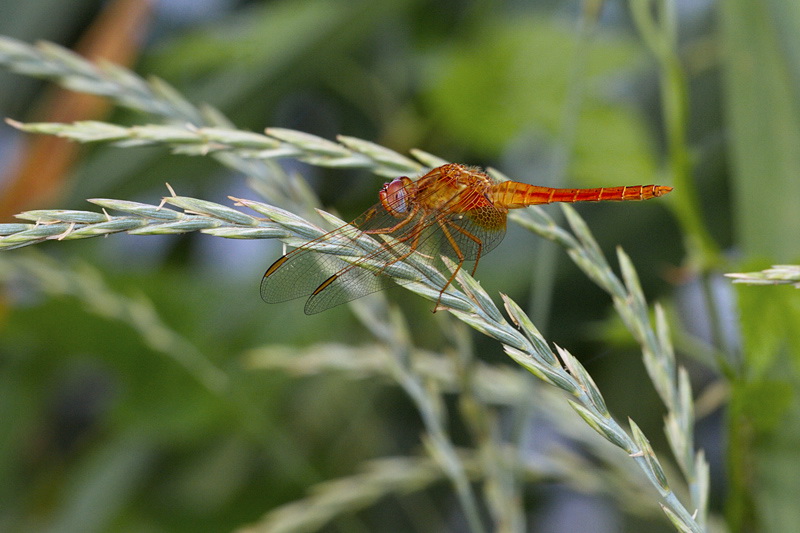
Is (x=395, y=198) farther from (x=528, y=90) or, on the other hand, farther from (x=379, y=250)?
(x=528, y=90)

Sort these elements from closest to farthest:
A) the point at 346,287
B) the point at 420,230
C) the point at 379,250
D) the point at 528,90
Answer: the point at 379,250 → the point at 346,287 → the point at 420,230 → the point at 528,90

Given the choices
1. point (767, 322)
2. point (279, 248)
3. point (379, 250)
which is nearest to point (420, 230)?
point (379, 250)

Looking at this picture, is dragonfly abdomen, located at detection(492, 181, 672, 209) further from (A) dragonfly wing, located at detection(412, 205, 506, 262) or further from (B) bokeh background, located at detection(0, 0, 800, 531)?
(B) bokeh background, located at detection(0, 0, 800, 531)

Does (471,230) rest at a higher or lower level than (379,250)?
lower

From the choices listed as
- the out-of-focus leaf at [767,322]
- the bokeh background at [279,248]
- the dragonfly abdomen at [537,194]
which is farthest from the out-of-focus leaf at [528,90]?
the out-of-focus leaf at [767,322]

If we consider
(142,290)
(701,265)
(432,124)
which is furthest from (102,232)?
(432,124)

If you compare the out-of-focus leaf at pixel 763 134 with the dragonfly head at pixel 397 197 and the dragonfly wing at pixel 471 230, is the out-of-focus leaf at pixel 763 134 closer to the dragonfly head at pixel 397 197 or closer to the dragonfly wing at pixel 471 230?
the dragonfly wing at pixel 471 230

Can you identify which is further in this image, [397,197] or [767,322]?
[397,197]
